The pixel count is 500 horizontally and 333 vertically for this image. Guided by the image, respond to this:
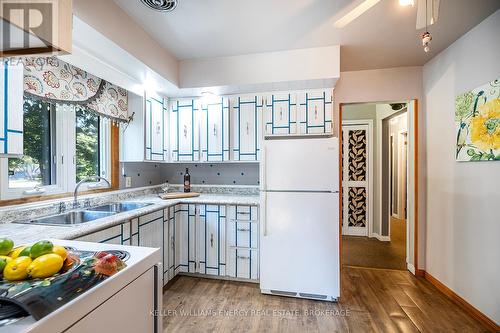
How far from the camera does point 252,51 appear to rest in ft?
7.77

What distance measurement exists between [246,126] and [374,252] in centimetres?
264

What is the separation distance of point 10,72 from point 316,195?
2100 millimetres

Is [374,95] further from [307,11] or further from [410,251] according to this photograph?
[410,251]

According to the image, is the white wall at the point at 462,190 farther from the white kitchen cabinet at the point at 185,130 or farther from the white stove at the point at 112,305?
the white kitchen cabinet at the point at 185,130

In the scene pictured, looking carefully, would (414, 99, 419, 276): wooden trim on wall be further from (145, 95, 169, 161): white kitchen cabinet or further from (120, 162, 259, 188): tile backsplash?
(145, 95, 169, 161): white kitchen cabinet

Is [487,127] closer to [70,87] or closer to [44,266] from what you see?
[44,266]

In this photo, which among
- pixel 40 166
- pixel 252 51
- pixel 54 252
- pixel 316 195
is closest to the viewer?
pixel 54 252

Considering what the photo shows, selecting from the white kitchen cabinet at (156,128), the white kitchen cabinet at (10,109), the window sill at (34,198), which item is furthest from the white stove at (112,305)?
the white kitchen cabinet at (156,128)

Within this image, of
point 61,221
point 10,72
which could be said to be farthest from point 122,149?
point 10,72

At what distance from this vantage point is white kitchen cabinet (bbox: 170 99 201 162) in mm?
2855

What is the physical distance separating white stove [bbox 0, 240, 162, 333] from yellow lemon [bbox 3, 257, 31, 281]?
134 mm

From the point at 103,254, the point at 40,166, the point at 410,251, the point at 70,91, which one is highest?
the point at 70,91

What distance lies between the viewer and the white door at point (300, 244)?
2.11 meters

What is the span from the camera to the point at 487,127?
1.82 m
